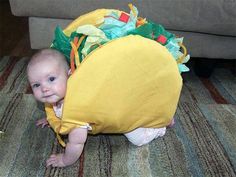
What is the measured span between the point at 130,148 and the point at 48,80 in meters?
0.27

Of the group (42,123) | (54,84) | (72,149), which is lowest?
(42,123)

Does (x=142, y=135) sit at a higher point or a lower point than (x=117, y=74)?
lower

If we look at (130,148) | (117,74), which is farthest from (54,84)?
(130,148)

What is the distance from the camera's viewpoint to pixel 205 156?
81cm

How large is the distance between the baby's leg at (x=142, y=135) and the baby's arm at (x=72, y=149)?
0.15 metres

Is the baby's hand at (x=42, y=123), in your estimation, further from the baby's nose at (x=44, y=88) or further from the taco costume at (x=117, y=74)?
the baby's nose at (x=44, y=88)

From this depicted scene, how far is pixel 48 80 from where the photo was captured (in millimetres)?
706

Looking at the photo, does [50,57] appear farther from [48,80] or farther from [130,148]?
[130,148]

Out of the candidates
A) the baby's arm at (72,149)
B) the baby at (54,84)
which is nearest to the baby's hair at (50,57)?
the baby at (54,84)

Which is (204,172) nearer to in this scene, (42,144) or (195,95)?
(42,144)

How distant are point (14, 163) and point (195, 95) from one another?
716 mm

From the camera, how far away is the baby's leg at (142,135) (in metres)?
0.82

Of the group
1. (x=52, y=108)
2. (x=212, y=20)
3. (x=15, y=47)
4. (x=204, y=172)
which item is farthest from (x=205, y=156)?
(x=15, y=47)

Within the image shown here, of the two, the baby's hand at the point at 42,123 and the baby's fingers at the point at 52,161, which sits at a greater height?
the baby's fingers at the point at 52,161
